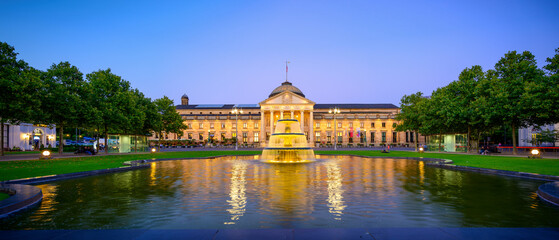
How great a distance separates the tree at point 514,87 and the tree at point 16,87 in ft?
167

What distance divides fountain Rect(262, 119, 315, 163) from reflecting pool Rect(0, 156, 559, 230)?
16517mm

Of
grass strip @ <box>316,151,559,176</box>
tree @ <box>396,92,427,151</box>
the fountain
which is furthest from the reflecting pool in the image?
tree @ <box>396,92,427,151</box>

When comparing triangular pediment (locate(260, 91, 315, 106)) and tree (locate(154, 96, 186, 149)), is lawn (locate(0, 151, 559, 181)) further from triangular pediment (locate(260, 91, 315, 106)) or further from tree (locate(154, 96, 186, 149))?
triangular pediment (locate(260, 91, 315, 106))

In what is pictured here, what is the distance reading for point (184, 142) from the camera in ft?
309

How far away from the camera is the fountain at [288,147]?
31.2 m

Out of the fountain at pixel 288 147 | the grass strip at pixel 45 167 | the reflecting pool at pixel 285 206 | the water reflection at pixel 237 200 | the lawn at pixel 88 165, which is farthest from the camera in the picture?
the fountain at pixel 288 147

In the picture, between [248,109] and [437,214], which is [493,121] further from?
[248,109]

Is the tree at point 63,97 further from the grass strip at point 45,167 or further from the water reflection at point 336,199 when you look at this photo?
the water reflection at point 336,199

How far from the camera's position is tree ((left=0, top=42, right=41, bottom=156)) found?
30562mm

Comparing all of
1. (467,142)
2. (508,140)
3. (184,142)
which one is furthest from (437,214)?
(508,140)

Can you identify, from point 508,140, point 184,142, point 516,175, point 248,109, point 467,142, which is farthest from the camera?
point 248,109

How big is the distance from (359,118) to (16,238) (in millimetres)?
107428

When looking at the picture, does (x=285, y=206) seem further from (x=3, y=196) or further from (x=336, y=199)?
(x=3, y=196)

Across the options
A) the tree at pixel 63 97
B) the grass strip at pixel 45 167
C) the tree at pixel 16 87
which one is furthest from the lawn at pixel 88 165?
the tree at pixel 63 97
